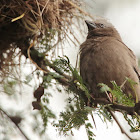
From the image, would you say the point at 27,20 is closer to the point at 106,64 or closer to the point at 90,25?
the point at 90,25

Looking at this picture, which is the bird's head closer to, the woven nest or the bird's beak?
the bird's beak

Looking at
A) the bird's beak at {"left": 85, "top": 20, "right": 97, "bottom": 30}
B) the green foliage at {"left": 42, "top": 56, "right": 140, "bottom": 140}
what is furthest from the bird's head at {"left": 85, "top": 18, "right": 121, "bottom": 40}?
the green foliage at {"left": 42, "top": 56, "right": 140, "bottom": 140}

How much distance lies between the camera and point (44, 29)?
9.23 ft

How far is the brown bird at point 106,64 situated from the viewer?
8.75 feet

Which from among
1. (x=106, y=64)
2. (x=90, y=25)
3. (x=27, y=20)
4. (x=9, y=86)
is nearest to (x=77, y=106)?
(x=106, y=64)

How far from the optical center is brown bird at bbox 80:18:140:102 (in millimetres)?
2666

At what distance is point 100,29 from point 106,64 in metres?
0.50

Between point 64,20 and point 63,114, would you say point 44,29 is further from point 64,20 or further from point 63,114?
point 63,114

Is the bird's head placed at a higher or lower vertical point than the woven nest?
lower

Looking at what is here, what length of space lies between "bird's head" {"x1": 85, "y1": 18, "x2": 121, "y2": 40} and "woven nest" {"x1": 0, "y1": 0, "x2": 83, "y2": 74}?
227mm

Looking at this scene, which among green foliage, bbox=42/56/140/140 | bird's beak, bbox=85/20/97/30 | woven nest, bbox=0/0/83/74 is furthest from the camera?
bird's beak, bbox=85/20/97/30

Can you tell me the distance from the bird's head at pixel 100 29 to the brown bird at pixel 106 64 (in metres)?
0.11

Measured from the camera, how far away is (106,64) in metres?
2.67

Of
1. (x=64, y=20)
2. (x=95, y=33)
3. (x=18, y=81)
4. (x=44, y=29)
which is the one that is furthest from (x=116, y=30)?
(x=18, y=81)
